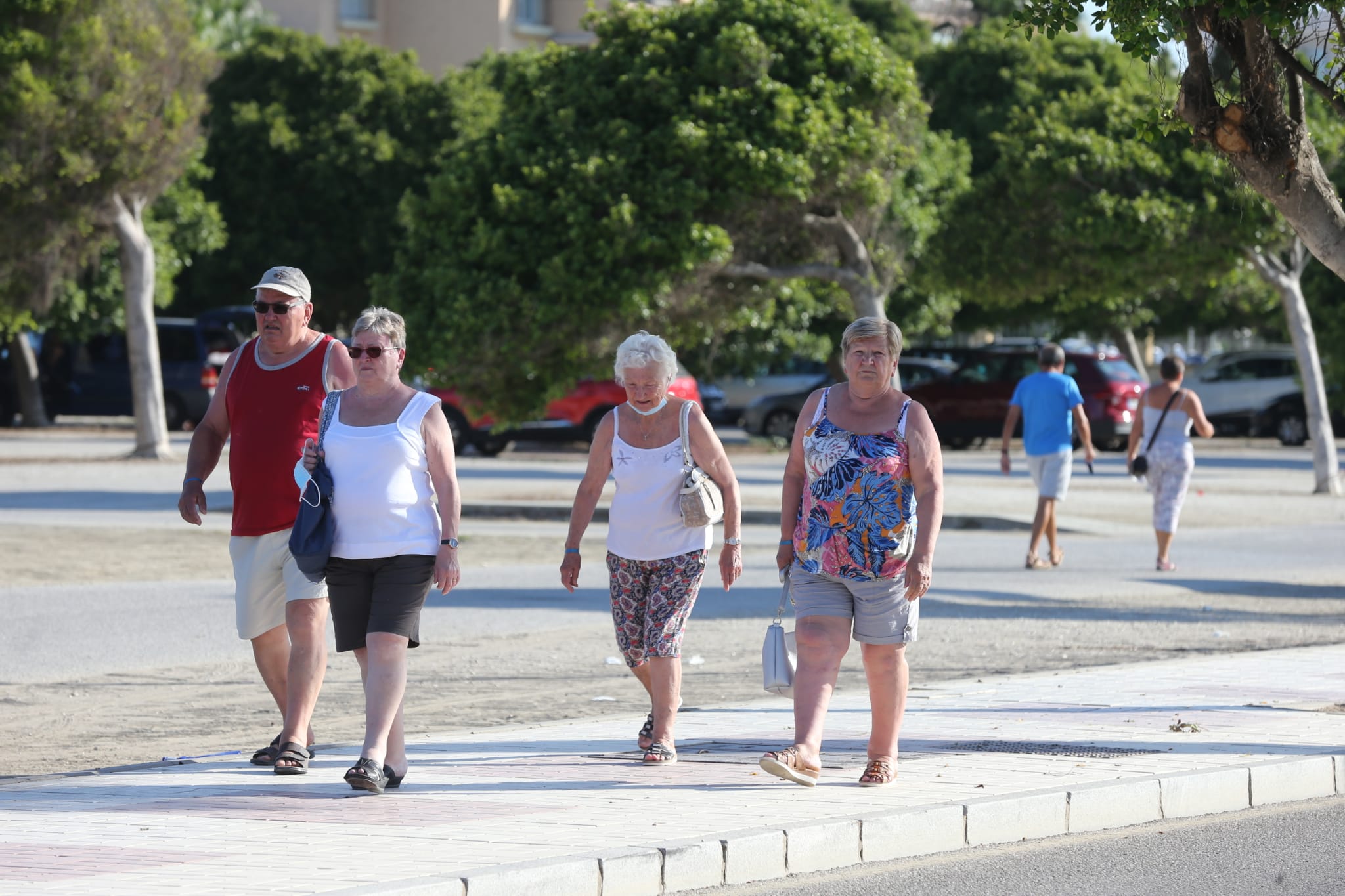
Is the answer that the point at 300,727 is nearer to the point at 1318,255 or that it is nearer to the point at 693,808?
the point at 693,808

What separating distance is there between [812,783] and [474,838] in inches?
56.5

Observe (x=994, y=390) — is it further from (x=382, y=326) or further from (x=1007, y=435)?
(x=382, y=326)

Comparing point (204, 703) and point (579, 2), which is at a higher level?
point (579, 2)

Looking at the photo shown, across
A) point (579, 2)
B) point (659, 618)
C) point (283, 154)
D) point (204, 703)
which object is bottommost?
point (204, 703)

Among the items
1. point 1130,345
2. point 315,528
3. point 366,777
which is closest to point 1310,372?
point 315,528

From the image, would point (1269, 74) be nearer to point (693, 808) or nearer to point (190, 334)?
point (693, 808)

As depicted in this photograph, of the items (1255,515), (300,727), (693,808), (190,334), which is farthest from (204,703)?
(190,334)

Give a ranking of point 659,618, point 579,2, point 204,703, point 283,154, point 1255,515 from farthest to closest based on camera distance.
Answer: point 579,2 → point 283,154 → point 1255,515 → point 204,703 → point 659,618

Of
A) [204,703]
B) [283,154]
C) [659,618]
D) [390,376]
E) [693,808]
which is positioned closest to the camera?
[693,808]

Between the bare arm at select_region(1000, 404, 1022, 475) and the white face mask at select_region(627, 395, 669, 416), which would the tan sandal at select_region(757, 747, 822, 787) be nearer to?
the white face mask at select_region(627, 395, 669, 416)

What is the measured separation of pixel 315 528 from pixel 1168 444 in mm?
10311

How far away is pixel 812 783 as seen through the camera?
6570 mm

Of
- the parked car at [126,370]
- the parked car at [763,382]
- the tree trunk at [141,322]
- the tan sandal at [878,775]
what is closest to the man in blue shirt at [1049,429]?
the tan sandal at [878,775]

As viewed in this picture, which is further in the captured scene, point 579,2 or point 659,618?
point 579,2
